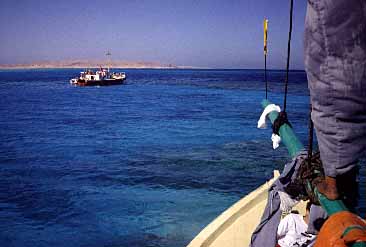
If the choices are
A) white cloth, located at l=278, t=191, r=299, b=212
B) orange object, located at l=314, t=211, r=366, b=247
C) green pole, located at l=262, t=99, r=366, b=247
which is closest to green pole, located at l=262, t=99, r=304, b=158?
green pole, located at l=262, t=99, r=366, b=247

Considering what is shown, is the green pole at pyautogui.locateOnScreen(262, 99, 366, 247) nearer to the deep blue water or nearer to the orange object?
the orange object

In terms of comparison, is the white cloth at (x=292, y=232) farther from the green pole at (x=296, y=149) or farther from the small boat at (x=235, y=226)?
the small boat at (x=235, y=226)

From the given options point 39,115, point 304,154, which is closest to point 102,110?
point 39,115

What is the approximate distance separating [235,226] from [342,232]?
13.8 feet

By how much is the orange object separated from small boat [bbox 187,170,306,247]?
3630 mm

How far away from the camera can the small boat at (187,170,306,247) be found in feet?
16.7

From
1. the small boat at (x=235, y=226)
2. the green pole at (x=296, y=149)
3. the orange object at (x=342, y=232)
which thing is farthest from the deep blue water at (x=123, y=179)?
the orange object at (x=342, y=232)

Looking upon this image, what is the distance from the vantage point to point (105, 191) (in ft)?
40.8

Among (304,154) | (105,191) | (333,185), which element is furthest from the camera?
(105,191)

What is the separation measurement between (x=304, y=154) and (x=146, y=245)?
687 centimetres

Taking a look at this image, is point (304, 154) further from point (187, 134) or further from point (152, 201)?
point (187, 134)

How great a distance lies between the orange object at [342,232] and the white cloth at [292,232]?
7.39 ft

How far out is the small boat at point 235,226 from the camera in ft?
16.7

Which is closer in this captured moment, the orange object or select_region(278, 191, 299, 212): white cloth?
the orange object
